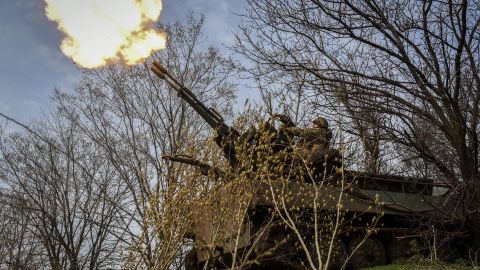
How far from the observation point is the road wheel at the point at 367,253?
37.1ft

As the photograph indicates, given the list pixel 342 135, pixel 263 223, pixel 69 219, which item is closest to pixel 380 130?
pixel 342 135

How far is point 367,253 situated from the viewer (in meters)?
11.4

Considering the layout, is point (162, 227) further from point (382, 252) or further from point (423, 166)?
point (423, 166)

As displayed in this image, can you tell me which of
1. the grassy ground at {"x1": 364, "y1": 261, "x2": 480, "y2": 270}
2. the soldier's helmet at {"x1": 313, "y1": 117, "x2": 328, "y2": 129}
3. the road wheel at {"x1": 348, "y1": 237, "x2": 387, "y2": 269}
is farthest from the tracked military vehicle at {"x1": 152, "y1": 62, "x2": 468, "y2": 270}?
the soldier's helmet at {"x1": 313, "y1": 117, "x2": 328, "y2": 129}

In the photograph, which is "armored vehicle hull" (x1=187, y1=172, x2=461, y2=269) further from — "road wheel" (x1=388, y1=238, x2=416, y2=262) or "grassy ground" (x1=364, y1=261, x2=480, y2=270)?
"grassy ground" (x1=364, y1=261, x2=480, y2=270)

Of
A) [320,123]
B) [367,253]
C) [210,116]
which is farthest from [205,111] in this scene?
[367,253]

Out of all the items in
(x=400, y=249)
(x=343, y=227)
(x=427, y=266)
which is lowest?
(x=427, y=266)

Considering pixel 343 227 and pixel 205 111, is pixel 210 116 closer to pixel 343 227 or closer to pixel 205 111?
pixel 205 111

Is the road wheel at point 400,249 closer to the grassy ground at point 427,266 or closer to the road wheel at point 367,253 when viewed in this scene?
the road wheel at point 367,253

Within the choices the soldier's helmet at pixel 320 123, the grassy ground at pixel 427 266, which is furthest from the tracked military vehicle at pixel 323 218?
the soldier's helmet at pixel 320 123

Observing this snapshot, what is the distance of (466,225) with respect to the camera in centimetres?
1090

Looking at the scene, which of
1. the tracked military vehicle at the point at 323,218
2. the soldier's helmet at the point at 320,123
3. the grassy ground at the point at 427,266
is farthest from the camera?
the soldier's helmet at the point at 320,123

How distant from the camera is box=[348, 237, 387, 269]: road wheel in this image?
11.3m

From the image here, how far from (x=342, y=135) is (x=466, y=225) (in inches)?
129
